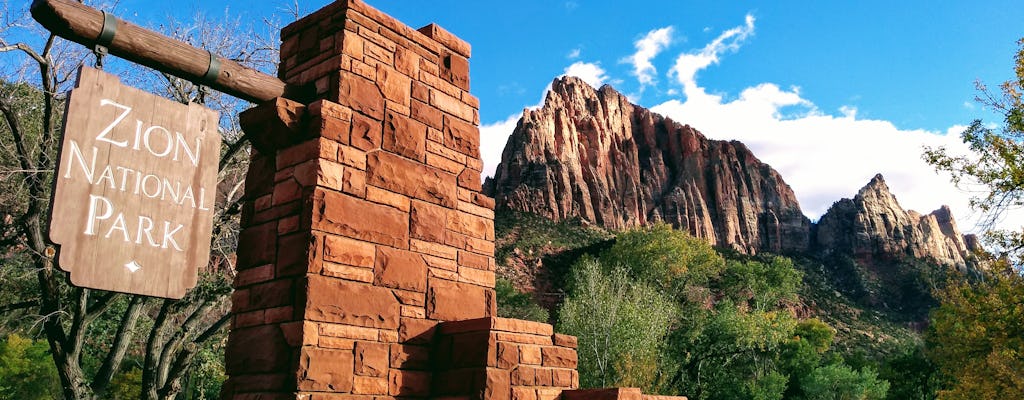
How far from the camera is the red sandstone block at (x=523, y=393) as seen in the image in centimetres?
A: 402

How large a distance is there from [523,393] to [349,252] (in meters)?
1.20

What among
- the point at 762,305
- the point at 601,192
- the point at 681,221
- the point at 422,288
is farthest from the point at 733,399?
the point at 681,221

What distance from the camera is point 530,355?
421cm

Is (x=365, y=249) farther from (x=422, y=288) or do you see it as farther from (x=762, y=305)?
(x=762, y=305)

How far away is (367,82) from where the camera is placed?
14.1ft

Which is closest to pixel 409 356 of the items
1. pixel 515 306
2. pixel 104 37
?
pixel 104 37

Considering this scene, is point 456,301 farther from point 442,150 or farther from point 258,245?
point 258,245

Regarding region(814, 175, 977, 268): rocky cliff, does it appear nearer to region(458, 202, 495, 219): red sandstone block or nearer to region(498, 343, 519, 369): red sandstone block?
region(458, 202, 495, 219): red sandstone block

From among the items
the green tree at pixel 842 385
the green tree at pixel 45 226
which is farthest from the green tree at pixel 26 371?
the green tree at pixel 842 385

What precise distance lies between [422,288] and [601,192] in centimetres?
7501

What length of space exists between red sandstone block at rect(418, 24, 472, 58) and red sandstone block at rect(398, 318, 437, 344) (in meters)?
1.83

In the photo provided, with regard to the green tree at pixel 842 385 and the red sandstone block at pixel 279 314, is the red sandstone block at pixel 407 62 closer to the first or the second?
the red sandstone block at pixel 279 314

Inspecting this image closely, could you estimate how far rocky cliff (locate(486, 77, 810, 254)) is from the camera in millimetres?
73312

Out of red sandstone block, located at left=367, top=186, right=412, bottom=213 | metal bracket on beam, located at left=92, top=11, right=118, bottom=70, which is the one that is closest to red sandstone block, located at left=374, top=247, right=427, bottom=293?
red sandstone block, located at left=367, top=186, right=412, bottom=213
